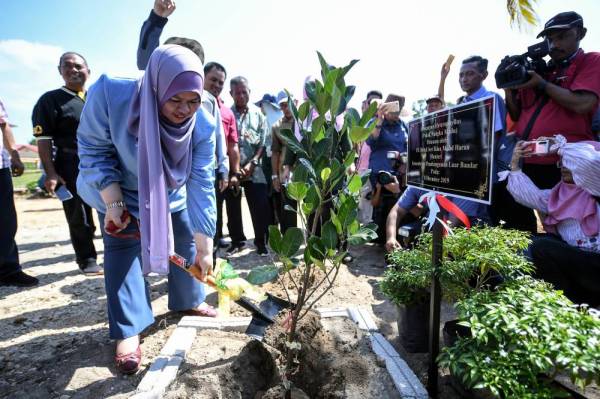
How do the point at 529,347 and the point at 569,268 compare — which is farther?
the point at 569,268

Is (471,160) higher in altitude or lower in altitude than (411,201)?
higher

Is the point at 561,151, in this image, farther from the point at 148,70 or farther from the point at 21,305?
the point at 21,305

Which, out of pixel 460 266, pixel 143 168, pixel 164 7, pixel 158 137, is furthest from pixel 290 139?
pixel 164 7

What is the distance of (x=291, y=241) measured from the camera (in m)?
1.43

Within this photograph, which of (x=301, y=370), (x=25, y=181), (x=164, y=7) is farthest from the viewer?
(x=25, y=181)

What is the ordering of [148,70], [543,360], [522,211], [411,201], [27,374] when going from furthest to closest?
1. [411,201]
2. [522,211]
3. [27,374]
4. [148,70]
5. [543,360]

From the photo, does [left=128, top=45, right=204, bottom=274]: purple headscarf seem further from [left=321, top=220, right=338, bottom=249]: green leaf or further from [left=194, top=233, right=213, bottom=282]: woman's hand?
[left=321, top=220, right=338, bottom=249]: green leaf

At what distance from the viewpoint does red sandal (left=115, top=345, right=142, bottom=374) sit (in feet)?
6.39

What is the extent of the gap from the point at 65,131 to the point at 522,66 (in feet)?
13.8

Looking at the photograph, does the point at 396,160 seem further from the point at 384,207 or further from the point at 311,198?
the point at 311,198

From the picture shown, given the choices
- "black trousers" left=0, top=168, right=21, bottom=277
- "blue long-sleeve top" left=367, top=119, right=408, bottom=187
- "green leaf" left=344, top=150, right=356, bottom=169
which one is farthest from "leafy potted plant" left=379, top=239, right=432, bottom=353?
"black trousers" left=0, top=168, right=21, bottom=277

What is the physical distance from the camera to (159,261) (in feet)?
6.04

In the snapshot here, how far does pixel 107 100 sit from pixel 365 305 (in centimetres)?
243

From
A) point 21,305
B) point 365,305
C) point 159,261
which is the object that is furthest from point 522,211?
point 21,305
